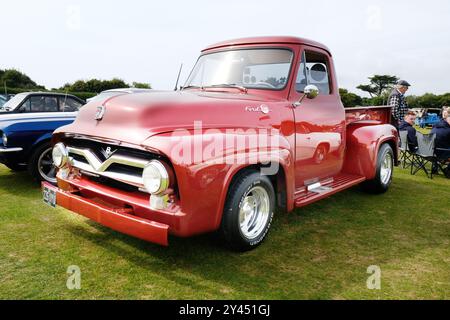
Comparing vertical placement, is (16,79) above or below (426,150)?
above

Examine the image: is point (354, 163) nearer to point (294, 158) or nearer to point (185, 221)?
point (294, 158)

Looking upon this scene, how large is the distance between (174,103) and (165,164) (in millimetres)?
626

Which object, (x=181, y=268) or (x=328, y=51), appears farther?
(x=328, y=51)

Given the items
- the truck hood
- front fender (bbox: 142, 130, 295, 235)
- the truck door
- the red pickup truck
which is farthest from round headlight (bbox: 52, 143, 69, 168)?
the truck door

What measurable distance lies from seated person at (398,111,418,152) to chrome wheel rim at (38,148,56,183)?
7.07 meters

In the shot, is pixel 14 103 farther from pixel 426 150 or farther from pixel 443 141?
pixel 443 141

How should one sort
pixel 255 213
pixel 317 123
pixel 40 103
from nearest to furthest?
pixel 255 213 → pixel 317 123 → pixel 40 103

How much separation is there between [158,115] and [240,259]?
1.50 m

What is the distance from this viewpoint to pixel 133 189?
3.16 metres

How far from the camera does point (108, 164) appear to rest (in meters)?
3.15

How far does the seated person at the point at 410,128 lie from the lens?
25.5ft

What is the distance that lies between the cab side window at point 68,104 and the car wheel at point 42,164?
2.42 m

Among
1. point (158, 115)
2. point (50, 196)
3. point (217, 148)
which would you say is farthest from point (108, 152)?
point (217, 148)
